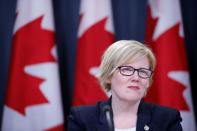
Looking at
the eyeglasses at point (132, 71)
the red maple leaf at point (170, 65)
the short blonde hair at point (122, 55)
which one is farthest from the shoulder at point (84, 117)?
the red maple leaf at point (170, 65)

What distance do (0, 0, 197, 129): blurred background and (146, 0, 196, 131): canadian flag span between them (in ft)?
1.19

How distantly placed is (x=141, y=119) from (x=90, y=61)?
104 centimetres

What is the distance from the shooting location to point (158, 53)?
2.47 metres

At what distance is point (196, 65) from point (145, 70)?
5.04 ft

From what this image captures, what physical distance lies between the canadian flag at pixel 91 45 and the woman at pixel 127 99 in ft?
2.53

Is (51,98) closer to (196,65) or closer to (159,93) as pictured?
(159,93)

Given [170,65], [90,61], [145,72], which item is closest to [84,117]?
[145,72]

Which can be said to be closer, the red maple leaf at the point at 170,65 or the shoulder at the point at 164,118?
the shoulder at the point at 164,118

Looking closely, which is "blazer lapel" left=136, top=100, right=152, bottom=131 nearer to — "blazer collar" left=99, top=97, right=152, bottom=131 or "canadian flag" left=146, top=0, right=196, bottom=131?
"blazer collar" left=99, top=97, right=152, bottom=131

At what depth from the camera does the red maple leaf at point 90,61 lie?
2416 mm

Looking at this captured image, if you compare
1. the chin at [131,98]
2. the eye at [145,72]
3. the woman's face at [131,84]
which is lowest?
the chin at [131,98]

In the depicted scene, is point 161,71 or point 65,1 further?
point 65,1

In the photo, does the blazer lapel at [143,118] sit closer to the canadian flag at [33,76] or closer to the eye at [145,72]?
the eye at [145,72]

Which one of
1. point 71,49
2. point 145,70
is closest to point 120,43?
point 145,70
